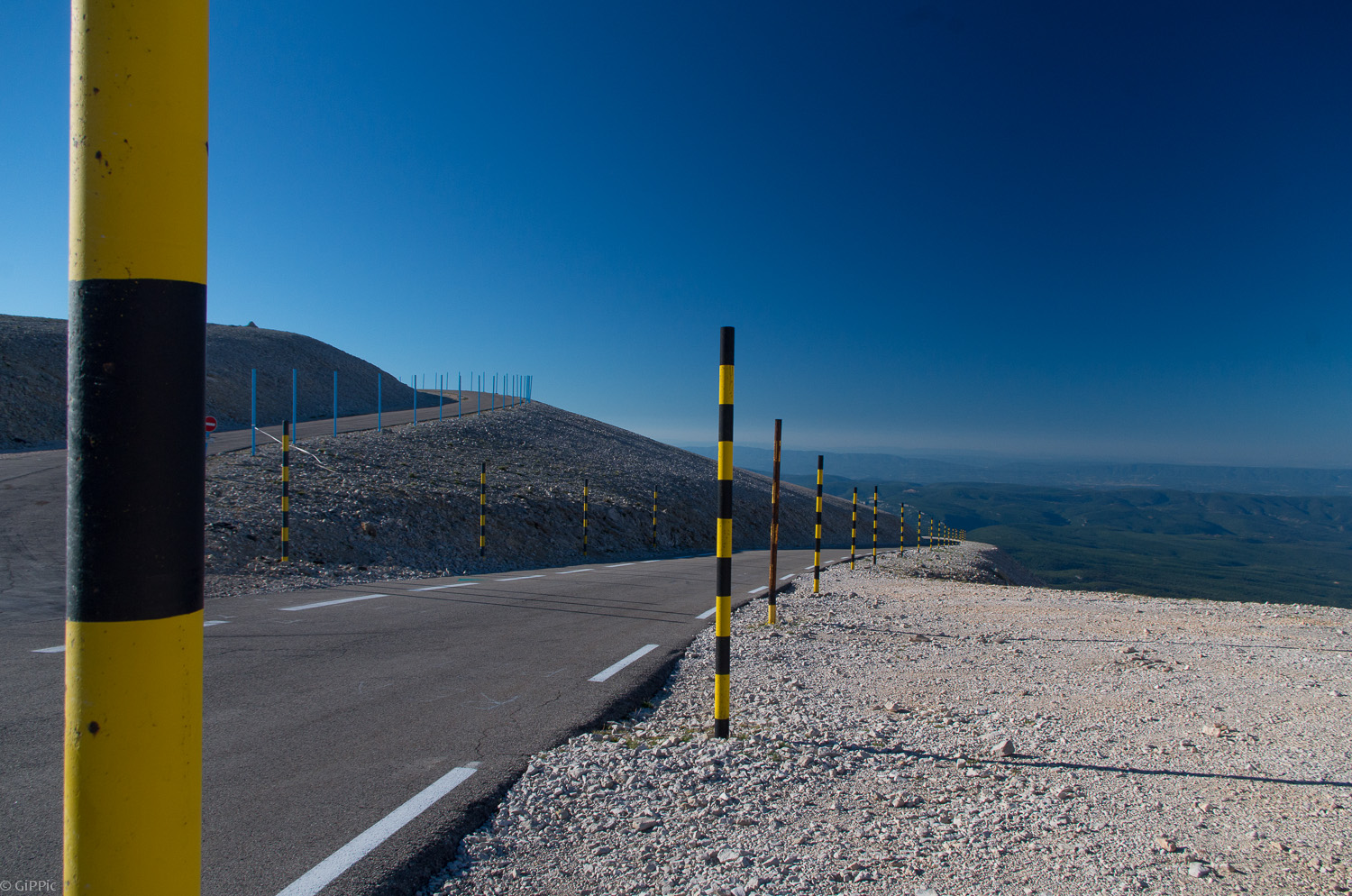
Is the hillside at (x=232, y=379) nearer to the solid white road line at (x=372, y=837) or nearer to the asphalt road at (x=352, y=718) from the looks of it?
the asphalt road at (x=352, y=718)

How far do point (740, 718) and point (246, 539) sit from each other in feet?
32.8

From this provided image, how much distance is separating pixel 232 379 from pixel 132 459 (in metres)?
48.5

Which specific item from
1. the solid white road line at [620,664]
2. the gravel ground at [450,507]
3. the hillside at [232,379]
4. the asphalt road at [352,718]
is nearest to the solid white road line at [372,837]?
the asphalt road at [352,718]

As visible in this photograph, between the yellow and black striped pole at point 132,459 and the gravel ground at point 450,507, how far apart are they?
8577mm

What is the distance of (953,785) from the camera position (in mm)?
3189

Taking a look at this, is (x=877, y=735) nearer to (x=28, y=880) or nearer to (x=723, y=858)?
(x=723, y=858)

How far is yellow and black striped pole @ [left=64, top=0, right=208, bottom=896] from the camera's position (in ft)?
3.14

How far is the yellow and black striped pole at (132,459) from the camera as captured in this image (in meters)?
0.96

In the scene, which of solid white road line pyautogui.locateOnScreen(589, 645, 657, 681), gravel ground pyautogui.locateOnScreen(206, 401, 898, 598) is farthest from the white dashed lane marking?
solid white road line pyautogui.locateOnScreen(589, 645, 657, 681)

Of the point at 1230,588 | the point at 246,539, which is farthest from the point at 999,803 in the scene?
the point at 1230,588

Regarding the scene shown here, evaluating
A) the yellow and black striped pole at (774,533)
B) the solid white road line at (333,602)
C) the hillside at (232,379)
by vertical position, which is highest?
the hillside at (232,379)

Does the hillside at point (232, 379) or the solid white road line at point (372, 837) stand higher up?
the hillside at point (232, 379)

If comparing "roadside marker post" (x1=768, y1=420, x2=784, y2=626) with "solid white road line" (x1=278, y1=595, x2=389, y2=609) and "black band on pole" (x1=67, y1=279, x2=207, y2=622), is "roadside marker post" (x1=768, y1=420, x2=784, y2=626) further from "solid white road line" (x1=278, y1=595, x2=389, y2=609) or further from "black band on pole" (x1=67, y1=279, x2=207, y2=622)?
"black band on pole" (x1=67, y1=279, x2=207, y2=622)

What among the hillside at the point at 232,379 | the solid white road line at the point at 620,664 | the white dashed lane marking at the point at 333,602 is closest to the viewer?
the solid white road line at the point at 620,664
